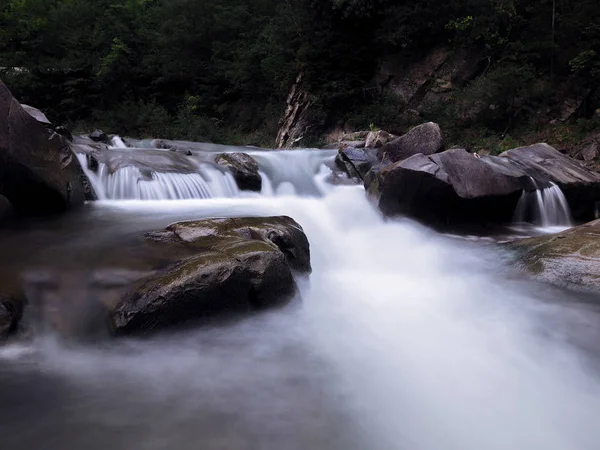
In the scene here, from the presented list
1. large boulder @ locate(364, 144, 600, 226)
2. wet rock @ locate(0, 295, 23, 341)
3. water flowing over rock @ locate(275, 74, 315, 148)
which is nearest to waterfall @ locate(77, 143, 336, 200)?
large boulder @ locate(364, 144, 600, 226)

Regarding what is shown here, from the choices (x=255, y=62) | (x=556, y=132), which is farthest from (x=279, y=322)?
(x=255, y=62)

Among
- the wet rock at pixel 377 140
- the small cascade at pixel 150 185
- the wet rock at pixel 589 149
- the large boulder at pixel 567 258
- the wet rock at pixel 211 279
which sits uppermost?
the wet rock at pixel 589 149

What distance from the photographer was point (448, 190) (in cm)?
822

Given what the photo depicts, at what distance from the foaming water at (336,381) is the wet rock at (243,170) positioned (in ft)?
17.0

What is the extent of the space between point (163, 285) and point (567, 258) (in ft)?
16.3

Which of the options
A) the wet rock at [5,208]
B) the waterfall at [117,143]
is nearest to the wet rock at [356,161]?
the waterfall at [117,143]

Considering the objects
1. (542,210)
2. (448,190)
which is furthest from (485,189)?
(542,210)

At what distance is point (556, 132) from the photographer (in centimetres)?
1427

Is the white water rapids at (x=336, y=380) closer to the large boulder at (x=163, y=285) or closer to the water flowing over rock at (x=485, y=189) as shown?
the large boulder at (x=163, y=285)

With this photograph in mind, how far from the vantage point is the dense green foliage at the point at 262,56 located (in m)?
15.5

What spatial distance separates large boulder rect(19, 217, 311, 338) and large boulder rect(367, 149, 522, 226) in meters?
4.21

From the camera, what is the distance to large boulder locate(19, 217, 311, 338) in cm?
386

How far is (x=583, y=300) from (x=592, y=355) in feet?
4.23

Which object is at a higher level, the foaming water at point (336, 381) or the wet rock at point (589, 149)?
the wet rock at point (589, 149)
